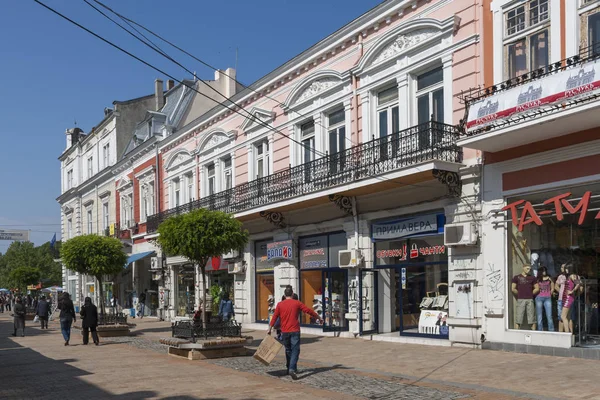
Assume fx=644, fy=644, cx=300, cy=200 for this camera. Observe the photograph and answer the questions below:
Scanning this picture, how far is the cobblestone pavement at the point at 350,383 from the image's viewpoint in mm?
9005

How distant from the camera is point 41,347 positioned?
18.2 metres

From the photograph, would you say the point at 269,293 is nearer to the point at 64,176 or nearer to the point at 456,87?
the point at 456,87

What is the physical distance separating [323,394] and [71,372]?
557 cm

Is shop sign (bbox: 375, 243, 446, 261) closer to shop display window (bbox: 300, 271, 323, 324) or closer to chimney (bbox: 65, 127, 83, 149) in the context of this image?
shop display window (bbox: 300, 271, 323, 324)

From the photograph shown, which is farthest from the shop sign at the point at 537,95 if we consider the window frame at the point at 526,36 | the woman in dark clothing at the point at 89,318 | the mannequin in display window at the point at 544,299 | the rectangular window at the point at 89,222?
the rectangular window at the point at 89,222

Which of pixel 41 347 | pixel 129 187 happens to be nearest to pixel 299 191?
pixel 41 347

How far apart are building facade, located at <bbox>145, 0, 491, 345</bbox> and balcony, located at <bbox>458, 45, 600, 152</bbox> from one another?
1101 mm

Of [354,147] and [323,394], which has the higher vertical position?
[354,147]

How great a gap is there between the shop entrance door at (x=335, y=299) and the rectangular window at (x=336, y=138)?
3.15 metres

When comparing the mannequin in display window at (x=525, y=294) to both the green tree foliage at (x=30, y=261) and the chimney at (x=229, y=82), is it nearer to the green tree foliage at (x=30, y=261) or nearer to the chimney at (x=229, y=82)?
the chimney at (x=229, y=82)

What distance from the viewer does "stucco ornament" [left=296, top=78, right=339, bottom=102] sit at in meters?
19.0

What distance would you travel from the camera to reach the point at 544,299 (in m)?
13.0

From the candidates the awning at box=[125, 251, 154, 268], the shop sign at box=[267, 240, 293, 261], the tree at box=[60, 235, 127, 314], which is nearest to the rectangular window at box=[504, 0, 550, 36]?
the shop sign at box=[267, 240, 293, 261]

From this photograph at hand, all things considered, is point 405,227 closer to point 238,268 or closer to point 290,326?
point 290,326
